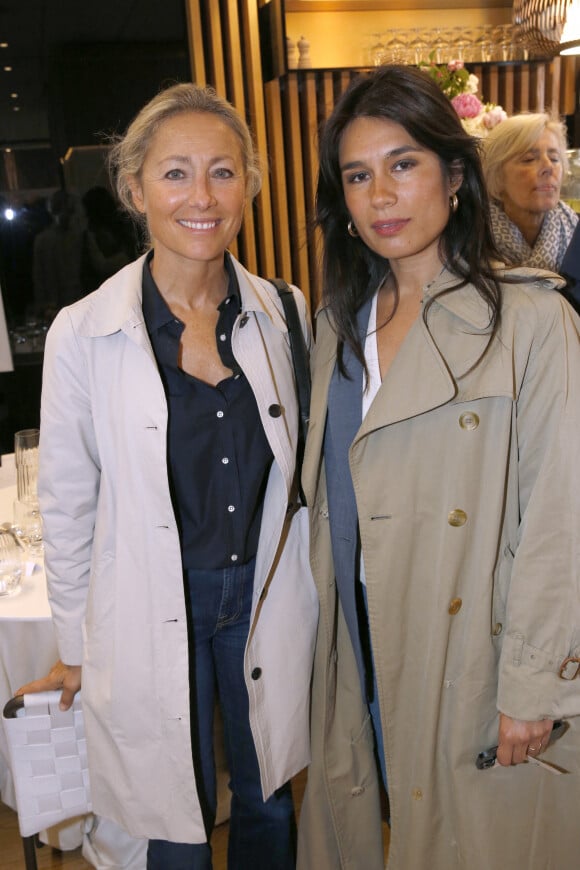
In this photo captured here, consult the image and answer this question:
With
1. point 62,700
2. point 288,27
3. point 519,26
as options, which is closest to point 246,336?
point 62,700

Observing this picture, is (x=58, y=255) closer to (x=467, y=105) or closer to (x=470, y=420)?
(x=467, y=105)

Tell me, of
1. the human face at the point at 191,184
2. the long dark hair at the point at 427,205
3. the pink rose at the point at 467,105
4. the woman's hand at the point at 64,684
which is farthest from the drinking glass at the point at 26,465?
the pink rose at the point at 467,105

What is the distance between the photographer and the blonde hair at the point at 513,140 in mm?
3508

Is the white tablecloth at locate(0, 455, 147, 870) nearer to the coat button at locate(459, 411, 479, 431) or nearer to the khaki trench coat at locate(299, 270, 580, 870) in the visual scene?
the khaki trench coat at locate(299, 270, 580, 870)

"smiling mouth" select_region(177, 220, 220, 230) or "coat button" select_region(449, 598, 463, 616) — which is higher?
"smiling mouth" select_region(177, 220, 220, 230)

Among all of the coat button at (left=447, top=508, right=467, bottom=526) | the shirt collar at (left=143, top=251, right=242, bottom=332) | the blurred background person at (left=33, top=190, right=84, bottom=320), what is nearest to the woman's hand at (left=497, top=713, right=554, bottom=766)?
the coat button at (left=447, top=508, right=467, bottom=526)

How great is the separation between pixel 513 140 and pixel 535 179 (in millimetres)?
199

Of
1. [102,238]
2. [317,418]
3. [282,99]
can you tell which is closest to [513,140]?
[282,99]

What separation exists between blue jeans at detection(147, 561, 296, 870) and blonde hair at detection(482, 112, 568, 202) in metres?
2.43

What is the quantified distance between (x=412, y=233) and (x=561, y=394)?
1.41 feet

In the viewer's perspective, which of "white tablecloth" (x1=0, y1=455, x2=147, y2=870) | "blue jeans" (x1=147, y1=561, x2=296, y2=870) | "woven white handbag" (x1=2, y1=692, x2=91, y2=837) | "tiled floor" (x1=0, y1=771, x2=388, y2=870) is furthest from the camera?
"tiled floor" (x1=0, y1=771, x2=388, y2=870)

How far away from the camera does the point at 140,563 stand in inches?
68.5

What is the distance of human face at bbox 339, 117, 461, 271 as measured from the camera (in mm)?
1600

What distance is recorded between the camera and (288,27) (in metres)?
5.12
